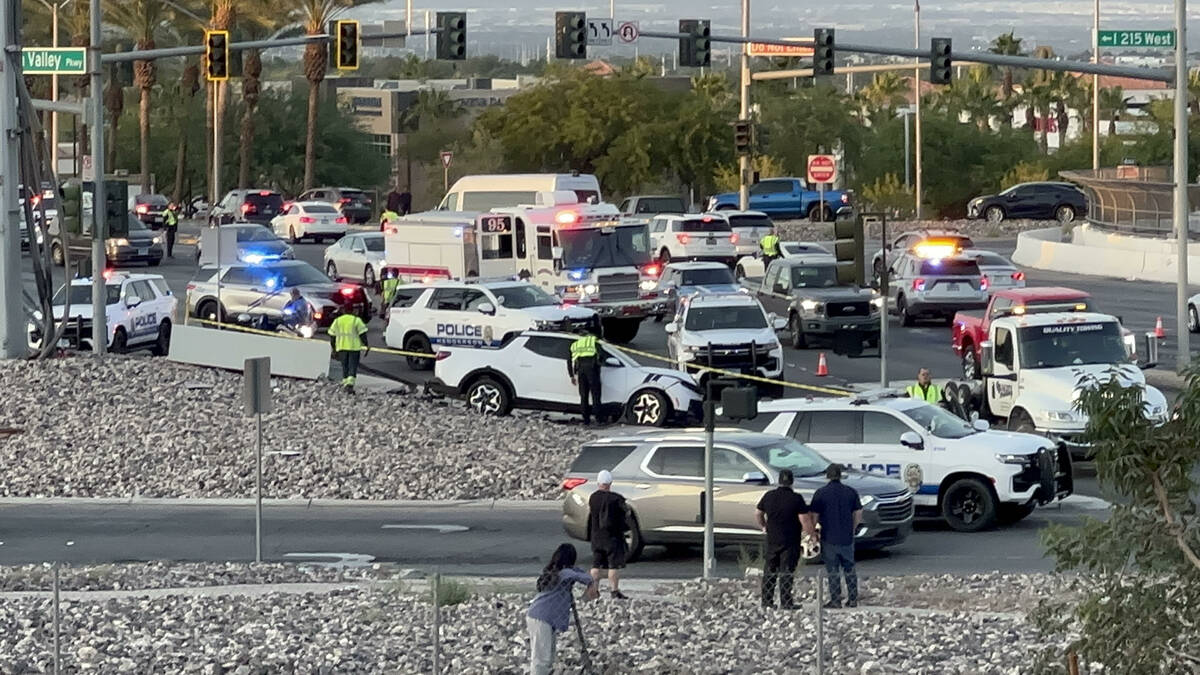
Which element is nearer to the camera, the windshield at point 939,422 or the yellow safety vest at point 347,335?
the windshield at point 939,422

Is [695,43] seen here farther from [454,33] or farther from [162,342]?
[162,342]

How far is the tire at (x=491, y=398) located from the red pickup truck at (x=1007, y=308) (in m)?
6.85

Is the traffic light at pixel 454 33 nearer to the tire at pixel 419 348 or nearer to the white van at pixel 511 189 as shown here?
the white van at pixel 511 189

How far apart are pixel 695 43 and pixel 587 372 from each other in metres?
13.4

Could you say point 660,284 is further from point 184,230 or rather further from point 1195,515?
point 184,230

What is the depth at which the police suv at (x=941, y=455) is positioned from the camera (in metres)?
22.8

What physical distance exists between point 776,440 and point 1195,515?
1138 centimetres

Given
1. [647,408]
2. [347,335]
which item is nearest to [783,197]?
[347,335]

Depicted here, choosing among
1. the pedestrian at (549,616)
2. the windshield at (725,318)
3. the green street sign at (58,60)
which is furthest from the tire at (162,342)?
the pedestrian at (549,616)

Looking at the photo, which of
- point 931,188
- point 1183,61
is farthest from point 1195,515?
point 931,188

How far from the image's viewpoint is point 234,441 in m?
28.2

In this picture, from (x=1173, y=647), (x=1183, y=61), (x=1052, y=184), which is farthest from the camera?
(x=1052, y=184)

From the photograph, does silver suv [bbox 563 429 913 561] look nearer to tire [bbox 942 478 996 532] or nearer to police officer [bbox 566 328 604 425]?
tire [bbox 942 478 996 532]

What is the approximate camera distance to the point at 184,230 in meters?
77.1
